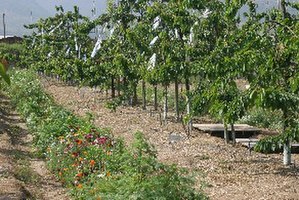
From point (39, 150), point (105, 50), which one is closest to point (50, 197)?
point (39, 150)

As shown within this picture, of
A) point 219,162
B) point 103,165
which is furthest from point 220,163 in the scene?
point 103,165

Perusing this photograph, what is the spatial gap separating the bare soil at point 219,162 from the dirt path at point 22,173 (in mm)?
2324

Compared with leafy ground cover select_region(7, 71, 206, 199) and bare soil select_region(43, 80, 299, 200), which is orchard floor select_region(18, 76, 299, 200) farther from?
leafy ground cover select_region(7, 71, 206, 199)

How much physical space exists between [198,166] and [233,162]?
849 millimetres

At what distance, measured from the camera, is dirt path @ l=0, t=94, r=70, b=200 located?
8.66 metres

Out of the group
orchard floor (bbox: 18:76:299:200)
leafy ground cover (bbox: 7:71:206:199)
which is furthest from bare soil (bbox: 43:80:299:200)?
leafy ground cover (bbox: 7:71:206:199)

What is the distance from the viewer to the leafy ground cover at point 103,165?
6.09 m

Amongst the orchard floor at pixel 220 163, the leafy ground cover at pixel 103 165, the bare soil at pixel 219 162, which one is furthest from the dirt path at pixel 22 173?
the bare soil at pixel 219 162

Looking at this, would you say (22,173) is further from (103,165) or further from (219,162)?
(219,162)

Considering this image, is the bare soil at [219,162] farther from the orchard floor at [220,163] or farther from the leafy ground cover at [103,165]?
the leafy ground cover at [103,165]

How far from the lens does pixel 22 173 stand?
9.95m

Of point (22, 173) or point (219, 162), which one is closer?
point (22, 173)

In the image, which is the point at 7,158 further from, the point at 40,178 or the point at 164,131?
the point at 164,131

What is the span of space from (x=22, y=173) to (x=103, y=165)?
2.12 m
